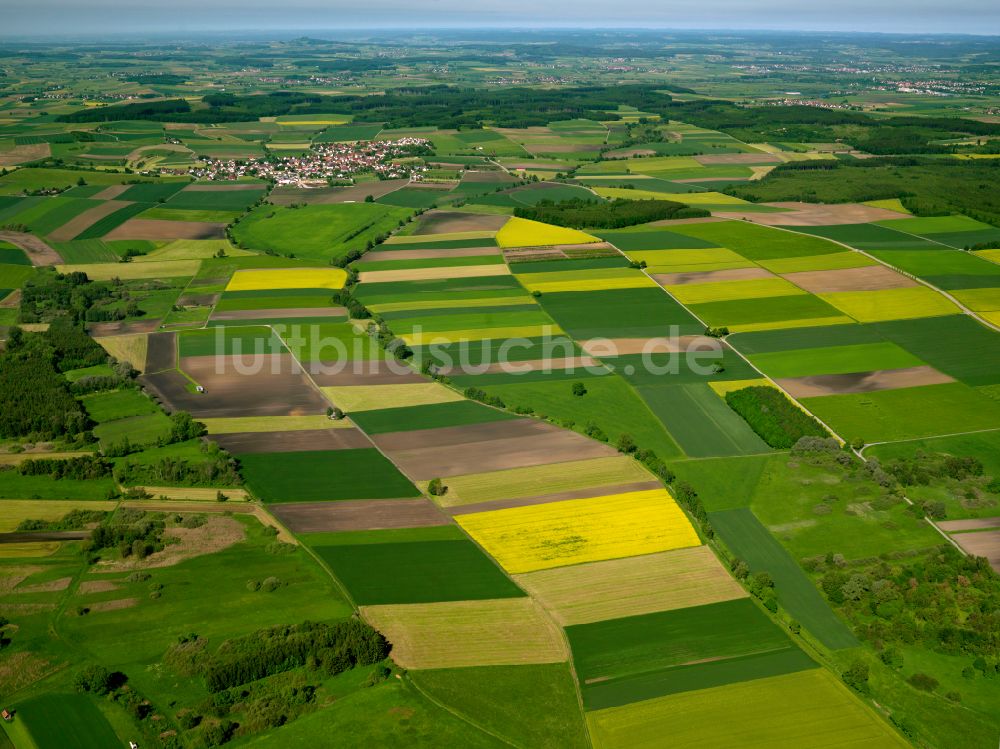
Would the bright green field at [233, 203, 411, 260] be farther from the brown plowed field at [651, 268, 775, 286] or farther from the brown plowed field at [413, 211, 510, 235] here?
the brown plowed field at [651, 268, 775, 286]

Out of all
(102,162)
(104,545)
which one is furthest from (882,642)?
(102,162)

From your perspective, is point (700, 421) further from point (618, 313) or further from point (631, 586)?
point (618, 313)

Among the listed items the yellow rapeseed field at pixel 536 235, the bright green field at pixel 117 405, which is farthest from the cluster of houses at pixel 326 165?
the bright green field at pixel 117 405

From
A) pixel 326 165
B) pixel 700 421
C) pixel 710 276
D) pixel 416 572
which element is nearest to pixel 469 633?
pixel 416 572

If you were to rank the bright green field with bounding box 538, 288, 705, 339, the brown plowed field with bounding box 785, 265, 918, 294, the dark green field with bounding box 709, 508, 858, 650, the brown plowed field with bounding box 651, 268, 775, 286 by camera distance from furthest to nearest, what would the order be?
the brown plowed field with bounding box 651, 268, 775, 286 → the brown plowed field with bounding box 785, 265, 918, 294 → the bright green field with bounding box 538, 288, 705, 339 → the dark green field with bounding box 709, 508, 858, 650

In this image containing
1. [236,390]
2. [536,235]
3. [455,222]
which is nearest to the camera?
[236,390]

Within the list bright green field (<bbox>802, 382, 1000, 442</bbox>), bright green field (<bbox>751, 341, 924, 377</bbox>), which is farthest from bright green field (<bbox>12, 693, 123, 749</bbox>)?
bright green field (<bbox>751, 341, 924, 377</bbox>)
